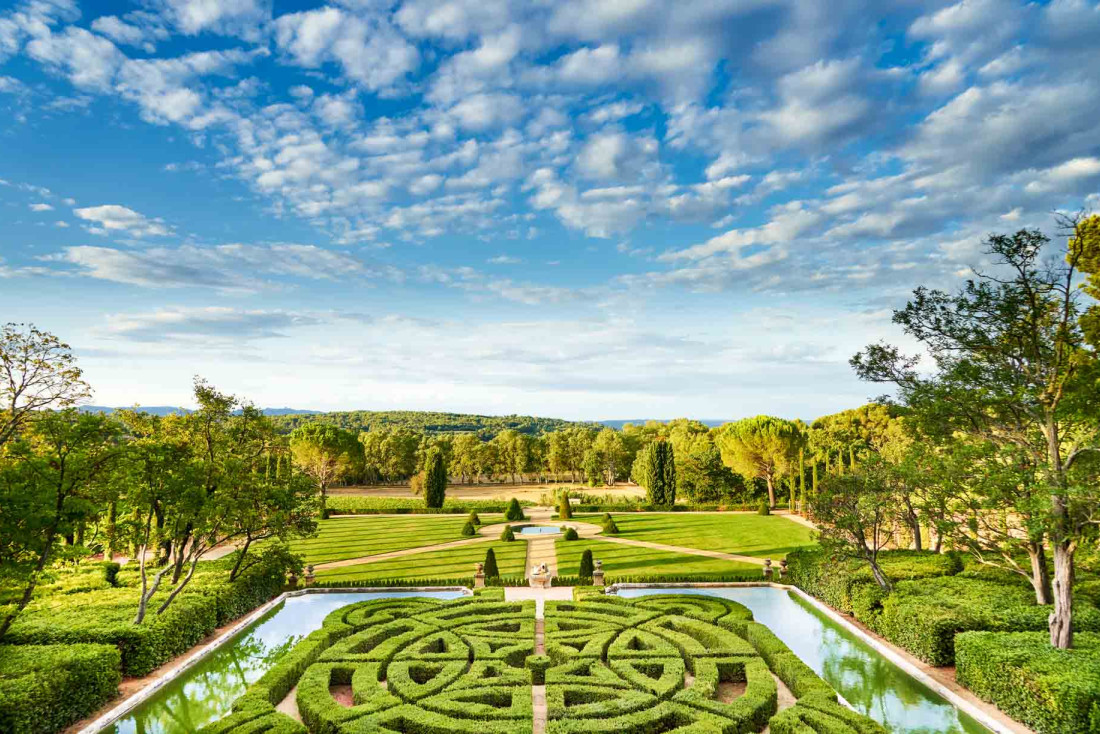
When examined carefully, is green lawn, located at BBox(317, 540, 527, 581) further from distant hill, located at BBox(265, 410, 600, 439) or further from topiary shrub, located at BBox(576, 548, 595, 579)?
distant hill, located at BBox(265, 410, 600, 439)

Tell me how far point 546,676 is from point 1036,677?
34.1 ft

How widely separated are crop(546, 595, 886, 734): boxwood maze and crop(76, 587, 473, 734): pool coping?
9.11m

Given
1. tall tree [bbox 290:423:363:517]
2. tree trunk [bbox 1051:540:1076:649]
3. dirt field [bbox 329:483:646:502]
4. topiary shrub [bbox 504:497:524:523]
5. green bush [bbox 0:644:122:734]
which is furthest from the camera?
dirt field [bbox 329:483:646:502]

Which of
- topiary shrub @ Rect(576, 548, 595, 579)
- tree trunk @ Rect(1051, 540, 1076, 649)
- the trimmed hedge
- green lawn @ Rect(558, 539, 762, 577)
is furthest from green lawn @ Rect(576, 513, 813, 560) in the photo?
tree trunk @ Rect(1051, 540, 1076, 649)

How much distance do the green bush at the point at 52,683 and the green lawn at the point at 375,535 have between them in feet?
56.6

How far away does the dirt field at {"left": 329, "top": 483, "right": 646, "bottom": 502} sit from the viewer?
2895 inches

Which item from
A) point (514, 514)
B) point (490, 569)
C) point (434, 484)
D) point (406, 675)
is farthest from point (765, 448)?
point (406, 675)

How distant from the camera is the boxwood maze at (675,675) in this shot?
1167 cm

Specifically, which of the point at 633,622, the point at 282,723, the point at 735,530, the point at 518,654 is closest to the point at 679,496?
the point at 735,530

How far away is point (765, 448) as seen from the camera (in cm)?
5469

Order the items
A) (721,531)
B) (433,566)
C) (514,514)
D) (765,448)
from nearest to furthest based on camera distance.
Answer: (433,566)
(721,531)
(514,514)
(765,448)

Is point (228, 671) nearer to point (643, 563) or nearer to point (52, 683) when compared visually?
point (52, 683)

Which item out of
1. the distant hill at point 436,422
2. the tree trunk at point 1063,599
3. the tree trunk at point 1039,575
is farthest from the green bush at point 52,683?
the distant hill at point 436,422

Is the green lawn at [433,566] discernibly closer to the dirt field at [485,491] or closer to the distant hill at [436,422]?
the dirt field at [485,491]
